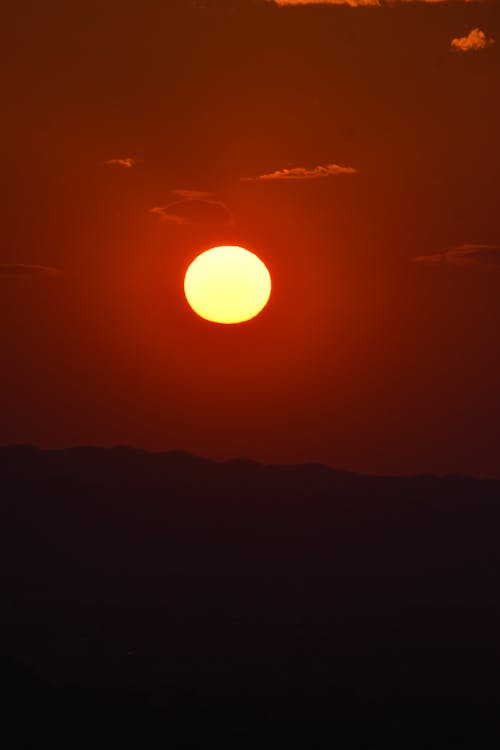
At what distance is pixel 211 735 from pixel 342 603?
1761 cm

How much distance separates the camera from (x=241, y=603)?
197 feet

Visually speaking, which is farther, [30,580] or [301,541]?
[301,541]

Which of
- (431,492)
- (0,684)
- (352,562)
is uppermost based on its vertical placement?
(431,492)

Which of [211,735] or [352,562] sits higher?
[352,562]

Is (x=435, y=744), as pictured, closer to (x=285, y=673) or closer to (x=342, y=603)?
(x=285, y=673)

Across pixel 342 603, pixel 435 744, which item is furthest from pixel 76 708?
pixel 342 603

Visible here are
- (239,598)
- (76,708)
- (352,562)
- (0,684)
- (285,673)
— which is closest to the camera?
(0,684)

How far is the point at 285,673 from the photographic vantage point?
175 feet

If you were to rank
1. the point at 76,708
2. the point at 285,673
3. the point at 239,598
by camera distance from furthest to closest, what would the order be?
the point at 239,598 → the point at 285,673 → the point at 76,708

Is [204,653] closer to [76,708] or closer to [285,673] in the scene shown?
[285,673]

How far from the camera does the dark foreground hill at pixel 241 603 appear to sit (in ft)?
154

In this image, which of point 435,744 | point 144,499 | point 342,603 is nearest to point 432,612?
point 342,603

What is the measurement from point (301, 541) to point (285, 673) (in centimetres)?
1652

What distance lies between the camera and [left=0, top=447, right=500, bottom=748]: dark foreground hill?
47031 mm
